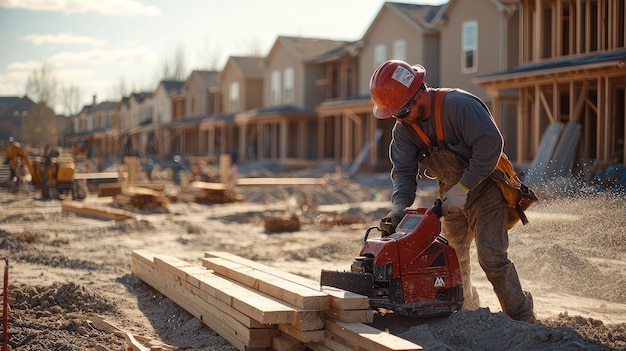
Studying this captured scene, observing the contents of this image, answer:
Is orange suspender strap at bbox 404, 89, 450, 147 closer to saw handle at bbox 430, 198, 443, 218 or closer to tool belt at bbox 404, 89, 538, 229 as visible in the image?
tool belt at bbox 404, 89, 538, 229

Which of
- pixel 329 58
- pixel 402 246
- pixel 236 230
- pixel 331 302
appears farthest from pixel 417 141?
pixel 329 58

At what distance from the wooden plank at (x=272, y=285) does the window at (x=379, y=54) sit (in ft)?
87.1

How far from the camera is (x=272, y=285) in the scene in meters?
5.81

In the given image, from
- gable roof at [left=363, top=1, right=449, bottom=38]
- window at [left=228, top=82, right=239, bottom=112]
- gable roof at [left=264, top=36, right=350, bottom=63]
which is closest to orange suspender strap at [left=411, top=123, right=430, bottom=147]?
gable roof at [left=363, top=1, right=449, bottom=38]

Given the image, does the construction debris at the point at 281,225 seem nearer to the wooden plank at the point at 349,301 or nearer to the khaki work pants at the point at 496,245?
the khaki work pants at the point at 496,245

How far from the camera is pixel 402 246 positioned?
5.32 metres

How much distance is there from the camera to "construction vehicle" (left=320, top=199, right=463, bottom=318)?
17.5 ft

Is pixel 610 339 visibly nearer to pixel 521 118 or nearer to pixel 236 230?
pixel 236 230

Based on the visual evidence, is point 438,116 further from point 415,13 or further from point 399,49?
point 415,13

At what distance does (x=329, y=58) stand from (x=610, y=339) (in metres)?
33.4

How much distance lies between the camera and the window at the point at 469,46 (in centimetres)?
2717

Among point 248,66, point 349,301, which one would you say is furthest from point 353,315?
point 248,66

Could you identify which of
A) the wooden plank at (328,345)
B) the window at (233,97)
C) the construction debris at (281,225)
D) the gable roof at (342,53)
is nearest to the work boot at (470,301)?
the wooden plank at (328,345)

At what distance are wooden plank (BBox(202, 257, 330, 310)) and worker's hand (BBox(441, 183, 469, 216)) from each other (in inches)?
45.4
